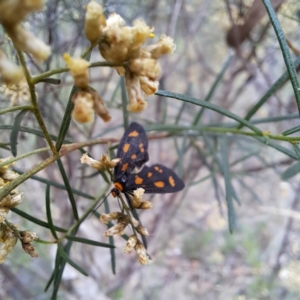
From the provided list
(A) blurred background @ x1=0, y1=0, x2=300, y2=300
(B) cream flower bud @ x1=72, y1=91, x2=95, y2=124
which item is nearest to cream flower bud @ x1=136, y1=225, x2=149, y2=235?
(B) cream flower bud @ x1=72, y1=91, x2=95, y2=124

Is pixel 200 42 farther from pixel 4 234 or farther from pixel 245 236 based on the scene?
pixel 4 234

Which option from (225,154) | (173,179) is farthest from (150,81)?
(225,154)

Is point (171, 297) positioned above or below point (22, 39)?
above

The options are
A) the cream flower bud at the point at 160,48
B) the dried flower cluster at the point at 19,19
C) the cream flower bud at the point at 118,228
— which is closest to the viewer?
the dried flower cluster at the point at 19,19

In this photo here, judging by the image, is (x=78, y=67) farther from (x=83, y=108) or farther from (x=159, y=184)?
(x=159, y=184)

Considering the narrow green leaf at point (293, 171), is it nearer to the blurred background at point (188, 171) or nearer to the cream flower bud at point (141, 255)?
the blurred background at point (188, 171)

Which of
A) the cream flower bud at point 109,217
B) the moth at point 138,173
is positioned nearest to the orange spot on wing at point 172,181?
the moth at point 138,173
